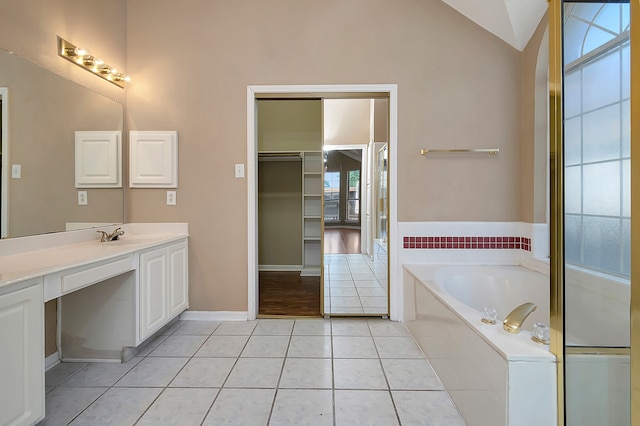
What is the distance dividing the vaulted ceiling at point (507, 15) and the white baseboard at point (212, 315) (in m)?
3.12

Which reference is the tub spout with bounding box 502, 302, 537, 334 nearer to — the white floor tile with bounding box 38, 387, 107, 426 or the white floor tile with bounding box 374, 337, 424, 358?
the white floor tile with bounding box 374, 337, 424, 358

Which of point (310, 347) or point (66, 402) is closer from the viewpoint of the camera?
point (66, 402)

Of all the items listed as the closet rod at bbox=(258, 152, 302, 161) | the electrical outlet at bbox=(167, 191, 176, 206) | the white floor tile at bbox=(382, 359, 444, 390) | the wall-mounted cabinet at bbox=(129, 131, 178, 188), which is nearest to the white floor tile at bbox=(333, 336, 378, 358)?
the white floor tile at bbox=(382, 359, 444, 390)

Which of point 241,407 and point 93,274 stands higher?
point 93,274

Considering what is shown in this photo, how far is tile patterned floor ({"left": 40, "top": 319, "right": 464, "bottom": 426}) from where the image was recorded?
145cm

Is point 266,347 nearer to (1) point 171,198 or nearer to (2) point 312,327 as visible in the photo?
(2) point 312,327

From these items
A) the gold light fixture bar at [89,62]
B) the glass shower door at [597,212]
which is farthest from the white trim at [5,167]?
→ the glass shower door at [597,212]

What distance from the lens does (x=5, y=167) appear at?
1603 millimetres

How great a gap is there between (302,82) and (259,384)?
88.6 inches

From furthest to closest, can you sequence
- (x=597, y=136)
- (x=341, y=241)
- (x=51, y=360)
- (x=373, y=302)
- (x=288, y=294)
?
(x=288, y=294) < (x=341, y=241) < (x=373, y=302) < (x=51, y=360) < (x=597, y=136)

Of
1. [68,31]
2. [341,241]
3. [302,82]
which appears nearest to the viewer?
[68,31]

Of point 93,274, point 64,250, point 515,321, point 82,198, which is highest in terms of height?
point 82,198

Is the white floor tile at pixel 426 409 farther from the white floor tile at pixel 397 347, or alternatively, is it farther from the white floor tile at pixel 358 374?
the white floor tile at pixel 397 347

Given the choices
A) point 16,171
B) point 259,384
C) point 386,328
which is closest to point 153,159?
point 16,171
